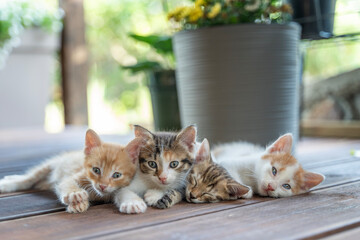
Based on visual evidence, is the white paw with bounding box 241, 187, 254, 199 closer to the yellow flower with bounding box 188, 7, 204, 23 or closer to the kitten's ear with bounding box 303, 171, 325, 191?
the kitten's ear with bounding box 303, 171, 325, 191

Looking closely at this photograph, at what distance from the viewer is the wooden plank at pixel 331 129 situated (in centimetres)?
327

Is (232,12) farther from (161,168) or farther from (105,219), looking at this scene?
(105,219)

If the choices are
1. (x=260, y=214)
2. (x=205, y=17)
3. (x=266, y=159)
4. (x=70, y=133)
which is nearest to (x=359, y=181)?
(x=266, y=159)

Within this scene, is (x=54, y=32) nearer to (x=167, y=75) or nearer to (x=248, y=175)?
(x=167, y=75)

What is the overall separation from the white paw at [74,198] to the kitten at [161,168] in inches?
4.1

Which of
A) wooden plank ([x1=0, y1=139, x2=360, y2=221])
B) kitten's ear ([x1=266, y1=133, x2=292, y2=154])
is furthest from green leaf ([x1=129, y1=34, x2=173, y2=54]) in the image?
kitten's ear ([x1=266, y1=133, x2=292, y2=154])

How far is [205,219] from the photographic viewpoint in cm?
115

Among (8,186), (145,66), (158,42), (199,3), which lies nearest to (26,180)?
(8,186)

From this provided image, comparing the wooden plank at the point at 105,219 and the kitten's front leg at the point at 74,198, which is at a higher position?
the kitten's front leg at the point at 74,198

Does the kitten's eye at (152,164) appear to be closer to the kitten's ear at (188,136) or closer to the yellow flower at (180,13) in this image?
the kitten's ear at (188,136)

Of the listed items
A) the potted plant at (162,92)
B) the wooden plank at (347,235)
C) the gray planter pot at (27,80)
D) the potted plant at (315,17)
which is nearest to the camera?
the wooden plank at (347,235)

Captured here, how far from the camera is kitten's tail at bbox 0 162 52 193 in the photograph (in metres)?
1.61

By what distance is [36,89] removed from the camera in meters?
4.65

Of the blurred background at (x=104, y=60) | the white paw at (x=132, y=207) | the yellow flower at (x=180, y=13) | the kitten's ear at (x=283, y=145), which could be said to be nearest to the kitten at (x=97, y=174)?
the white paw at (x=132, y=207)
